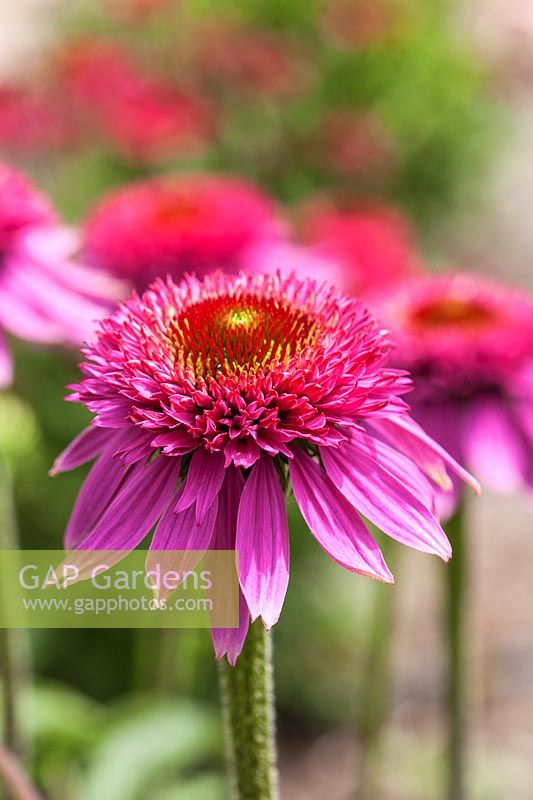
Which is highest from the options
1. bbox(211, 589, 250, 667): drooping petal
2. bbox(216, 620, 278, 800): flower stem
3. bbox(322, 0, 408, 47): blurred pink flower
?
bbox(322, 0, 408, 47): blurred pink flower

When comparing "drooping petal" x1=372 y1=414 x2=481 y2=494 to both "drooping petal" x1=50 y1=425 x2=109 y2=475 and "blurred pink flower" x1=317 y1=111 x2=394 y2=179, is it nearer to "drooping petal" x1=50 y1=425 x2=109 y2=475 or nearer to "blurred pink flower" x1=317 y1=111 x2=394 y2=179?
"drooping petal" x1=50 y1=425 x2=109 y2=475

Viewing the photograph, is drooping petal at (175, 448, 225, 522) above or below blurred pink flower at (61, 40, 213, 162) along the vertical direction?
below

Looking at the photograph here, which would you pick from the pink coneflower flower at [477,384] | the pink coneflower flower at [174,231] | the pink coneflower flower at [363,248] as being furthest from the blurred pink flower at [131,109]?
the pink coneflower flower at [477,384]

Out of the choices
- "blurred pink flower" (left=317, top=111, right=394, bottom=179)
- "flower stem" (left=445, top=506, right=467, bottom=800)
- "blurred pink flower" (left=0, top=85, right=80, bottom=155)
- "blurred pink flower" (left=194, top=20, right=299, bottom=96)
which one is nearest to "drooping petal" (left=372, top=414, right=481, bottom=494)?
"flower stem" (left=445, top=506, right=467, bottom=800)

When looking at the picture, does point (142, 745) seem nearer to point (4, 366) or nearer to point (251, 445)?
point (4, 366)

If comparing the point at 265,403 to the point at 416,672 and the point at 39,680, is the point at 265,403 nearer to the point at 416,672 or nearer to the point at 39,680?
the point at 39,680


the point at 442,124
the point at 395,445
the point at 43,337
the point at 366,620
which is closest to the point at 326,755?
the point at 366,620

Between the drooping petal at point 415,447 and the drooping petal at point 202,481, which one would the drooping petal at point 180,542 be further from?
the drooping petal at point 415,447
